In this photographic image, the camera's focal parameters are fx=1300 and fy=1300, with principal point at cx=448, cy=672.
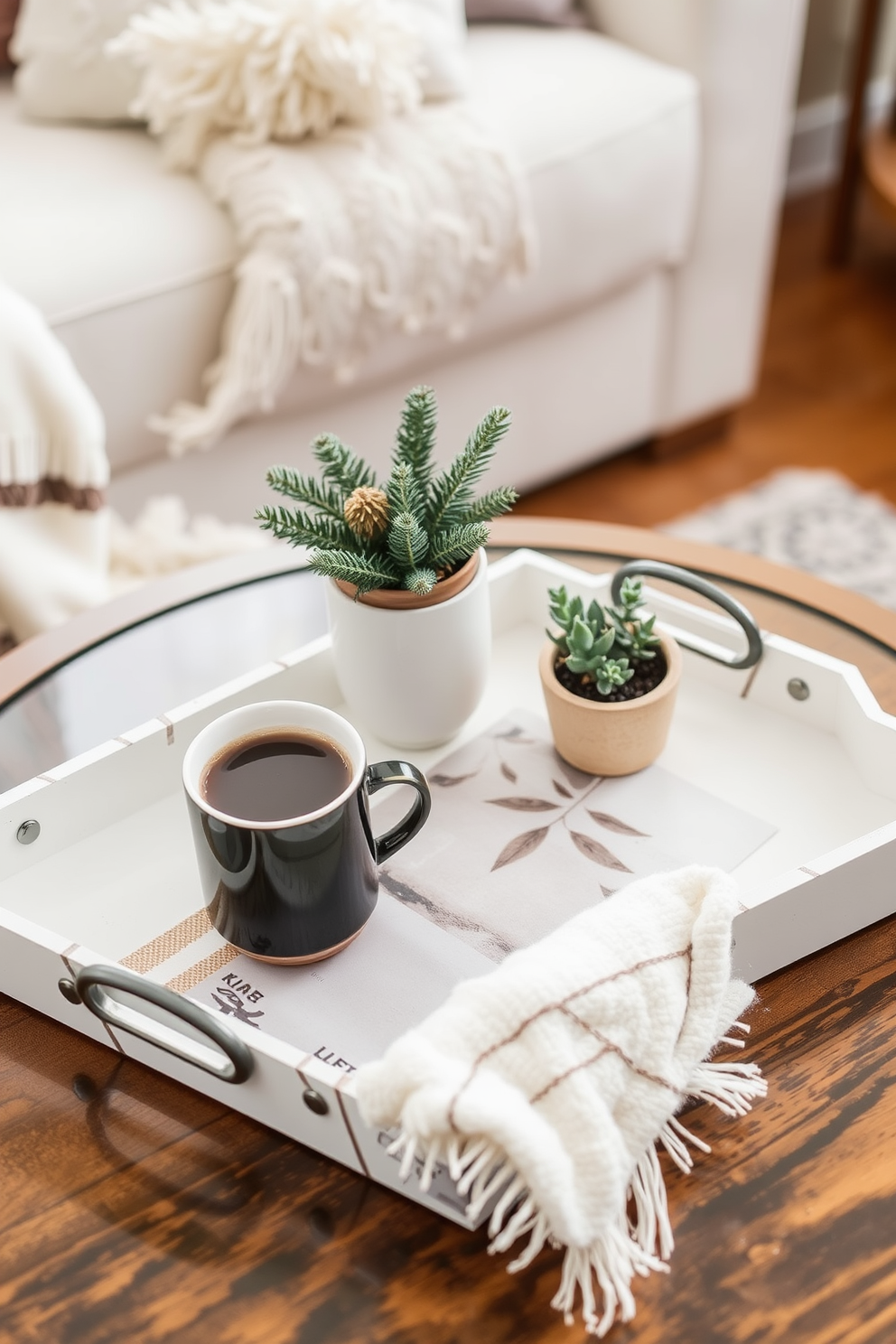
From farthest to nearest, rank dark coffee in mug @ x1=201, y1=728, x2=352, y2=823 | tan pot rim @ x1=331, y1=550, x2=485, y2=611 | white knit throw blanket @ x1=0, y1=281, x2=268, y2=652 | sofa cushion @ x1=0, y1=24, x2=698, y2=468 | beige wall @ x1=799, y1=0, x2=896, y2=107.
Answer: beige wall @ x1=799, y1=0, x2=896, y2=107, sofa cushion @ x1=0, y1=24, x2=698, y2=468, white knit throw blanket @ x1=0, y1=281, x2=268, y2=652, tan pot rim @ x1=331, y1=550, x2=485, y2=611, dark coffee in mug @ x1=201, y1=728, x2=352, y2=823

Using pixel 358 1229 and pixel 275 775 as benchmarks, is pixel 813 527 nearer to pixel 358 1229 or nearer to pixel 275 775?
pixel 275 775

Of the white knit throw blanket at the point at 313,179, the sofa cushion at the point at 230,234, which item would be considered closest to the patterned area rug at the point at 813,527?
the sofa cushion at the point at 230,234

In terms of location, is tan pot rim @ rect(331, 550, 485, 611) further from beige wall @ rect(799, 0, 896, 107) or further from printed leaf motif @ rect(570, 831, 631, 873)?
beige wall @ rect(799, 0, 896, 107)

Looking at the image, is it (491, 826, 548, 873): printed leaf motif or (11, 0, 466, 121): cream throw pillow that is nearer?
(491, 826, 548, 873): printed leaf motif

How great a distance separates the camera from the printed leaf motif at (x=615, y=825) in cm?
76

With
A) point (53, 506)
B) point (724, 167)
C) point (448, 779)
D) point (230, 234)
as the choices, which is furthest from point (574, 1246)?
point (724, 167)

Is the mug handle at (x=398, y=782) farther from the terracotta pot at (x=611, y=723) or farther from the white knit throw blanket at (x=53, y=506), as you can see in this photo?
the white knit throw blanket at (x=53, y=506)

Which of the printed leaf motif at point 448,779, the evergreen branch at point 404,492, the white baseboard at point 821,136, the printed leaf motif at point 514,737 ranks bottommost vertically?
the white baseboard at point 821,136

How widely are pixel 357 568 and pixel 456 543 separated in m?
0.06

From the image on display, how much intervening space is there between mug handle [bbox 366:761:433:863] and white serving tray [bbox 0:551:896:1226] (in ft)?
0.18

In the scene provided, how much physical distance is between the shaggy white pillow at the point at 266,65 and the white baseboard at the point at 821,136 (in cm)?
145

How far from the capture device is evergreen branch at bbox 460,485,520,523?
0.75 metres

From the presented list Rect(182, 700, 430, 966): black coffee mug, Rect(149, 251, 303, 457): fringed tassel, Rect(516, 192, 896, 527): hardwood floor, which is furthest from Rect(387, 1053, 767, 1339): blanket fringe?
Rect(516, 192, 896, 527): hardwood floor

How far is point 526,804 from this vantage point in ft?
2.59
